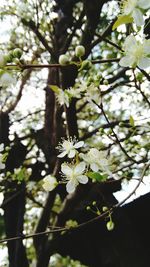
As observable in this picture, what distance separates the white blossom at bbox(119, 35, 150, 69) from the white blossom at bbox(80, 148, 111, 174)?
49 cm

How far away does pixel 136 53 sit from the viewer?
4.37 feet

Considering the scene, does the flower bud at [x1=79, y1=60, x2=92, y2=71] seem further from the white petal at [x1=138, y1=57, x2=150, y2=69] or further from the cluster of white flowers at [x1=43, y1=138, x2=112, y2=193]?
the cluster of white flowers at [x1=43, y1=138, x2=112, y2=193]

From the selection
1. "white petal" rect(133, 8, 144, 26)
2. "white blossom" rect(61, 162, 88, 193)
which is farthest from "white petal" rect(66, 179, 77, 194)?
"white petal" rect(133, 8, 144, 26)

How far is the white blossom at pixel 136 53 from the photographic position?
1334 millimetres

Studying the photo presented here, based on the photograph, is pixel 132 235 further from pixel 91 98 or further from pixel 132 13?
pixel 132 13

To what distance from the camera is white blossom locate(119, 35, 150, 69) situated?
1.33m

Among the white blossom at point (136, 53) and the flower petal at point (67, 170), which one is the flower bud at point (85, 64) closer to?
the white blossom at point (136, 53)

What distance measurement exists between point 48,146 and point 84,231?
1.08 meters

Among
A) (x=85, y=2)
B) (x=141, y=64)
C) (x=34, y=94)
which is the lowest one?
(x=141, y=64)

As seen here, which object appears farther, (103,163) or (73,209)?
(73,209)

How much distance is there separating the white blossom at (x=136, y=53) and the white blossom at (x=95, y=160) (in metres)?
0.49

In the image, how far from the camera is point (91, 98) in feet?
6.54

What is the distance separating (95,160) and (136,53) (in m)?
0.59

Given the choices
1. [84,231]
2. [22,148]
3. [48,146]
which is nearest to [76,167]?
[84,231]
